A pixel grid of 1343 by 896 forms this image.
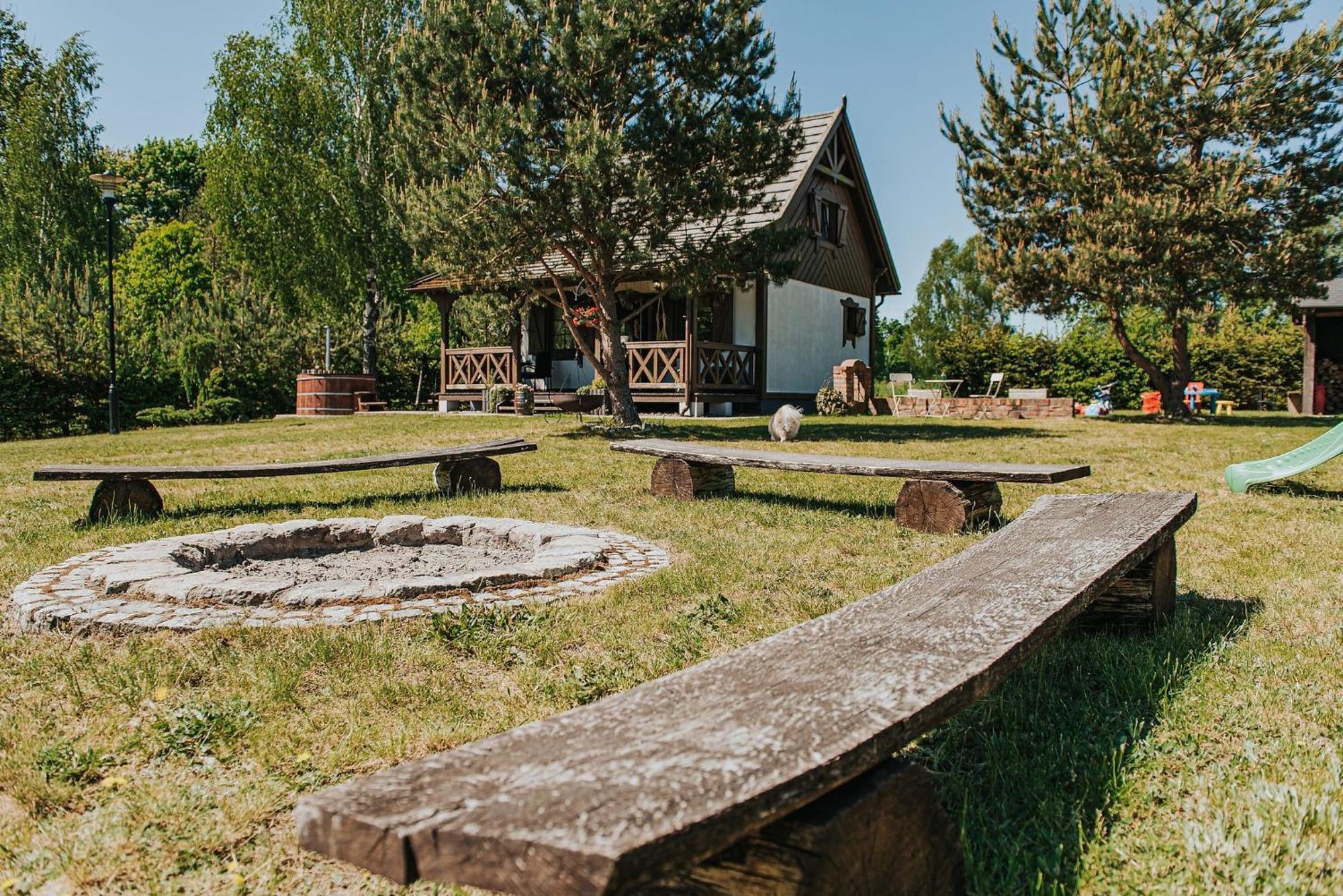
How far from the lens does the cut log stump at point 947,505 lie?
5.37 meters

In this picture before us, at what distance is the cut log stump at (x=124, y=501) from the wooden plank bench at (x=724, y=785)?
578 cm

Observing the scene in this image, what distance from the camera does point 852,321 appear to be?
2227cm

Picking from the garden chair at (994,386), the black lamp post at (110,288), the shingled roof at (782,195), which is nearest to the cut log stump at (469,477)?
the shingled roof at (782,195)

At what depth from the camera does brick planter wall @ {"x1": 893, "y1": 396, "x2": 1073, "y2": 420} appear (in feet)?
63.4

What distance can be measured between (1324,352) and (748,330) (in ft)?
54.7

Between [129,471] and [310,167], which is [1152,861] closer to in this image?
[129,471]

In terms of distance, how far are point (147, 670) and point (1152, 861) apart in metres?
3.01

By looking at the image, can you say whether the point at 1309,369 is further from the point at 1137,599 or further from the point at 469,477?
the point at 1137,599

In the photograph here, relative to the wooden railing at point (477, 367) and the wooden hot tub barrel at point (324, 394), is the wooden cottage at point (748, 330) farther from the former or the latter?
the wooden hot tub barrel at point (324, 394)

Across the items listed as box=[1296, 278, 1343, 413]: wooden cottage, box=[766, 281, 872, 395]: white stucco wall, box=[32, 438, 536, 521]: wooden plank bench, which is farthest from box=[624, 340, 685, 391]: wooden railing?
box=[1296, 278, 1343, 413]: wooden cottage

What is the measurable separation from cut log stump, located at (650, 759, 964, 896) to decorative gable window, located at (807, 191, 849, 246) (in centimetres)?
1873

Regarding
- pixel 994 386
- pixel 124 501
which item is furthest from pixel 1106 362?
pixel 124 501

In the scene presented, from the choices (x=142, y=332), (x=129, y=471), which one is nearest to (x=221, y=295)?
(x=142, y=332)

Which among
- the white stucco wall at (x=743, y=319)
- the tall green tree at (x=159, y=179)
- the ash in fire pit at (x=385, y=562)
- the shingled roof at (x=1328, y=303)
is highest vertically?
the tall green tree at (x=159, y=179)
